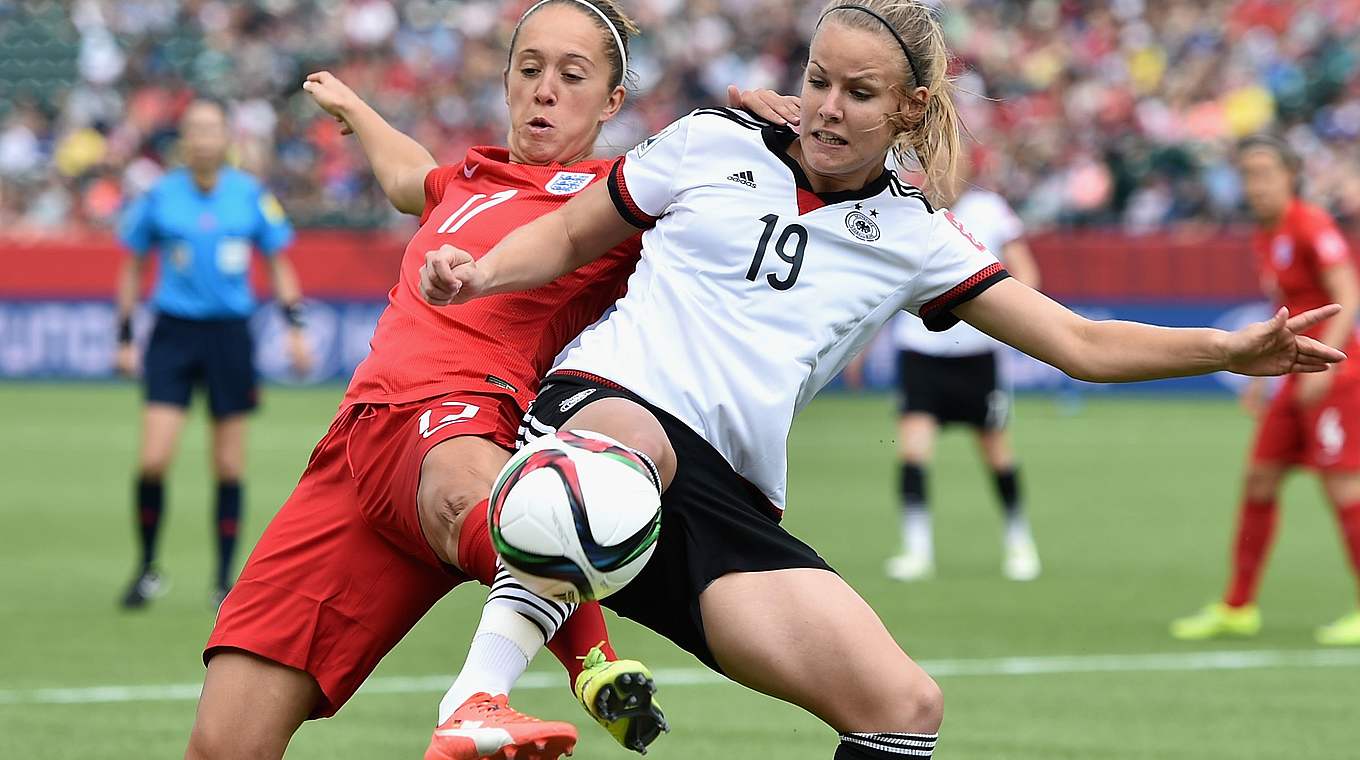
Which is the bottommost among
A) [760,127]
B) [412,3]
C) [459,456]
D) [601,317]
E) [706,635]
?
[706,635]

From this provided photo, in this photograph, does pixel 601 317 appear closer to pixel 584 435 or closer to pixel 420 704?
pixel 584 435

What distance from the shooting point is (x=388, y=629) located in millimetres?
4535

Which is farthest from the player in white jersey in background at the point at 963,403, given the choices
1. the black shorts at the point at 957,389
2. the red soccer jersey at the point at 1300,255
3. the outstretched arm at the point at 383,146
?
the outstretched arm at the point at 383,146

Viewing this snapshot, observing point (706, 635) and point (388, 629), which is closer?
point (706, 635)

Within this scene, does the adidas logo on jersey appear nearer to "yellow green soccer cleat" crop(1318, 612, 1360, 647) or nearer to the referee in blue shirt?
"yellow green soccer cleat" crop(1318, 612, 1360, 647)

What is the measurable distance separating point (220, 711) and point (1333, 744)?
4.29 metres

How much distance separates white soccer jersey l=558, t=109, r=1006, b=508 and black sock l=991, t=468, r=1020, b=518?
7218 mm

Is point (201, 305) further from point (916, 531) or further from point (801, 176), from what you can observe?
point (801, 176)

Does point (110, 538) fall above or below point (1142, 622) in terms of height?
below

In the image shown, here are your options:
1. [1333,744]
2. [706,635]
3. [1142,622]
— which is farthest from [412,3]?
[706,635]

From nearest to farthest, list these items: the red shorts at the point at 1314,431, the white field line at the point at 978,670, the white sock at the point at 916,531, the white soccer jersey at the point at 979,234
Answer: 1. the white field line at the point at 978,670
2. the red shorts at the point at 1314,431
3. the white soccer jersey at the point at 979,234
4. the white sock at the point at 916,531

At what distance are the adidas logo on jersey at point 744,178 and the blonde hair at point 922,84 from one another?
33 cm

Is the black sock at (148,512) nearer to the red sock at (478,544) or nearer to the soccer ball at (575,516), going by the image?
the red sock at (478,544)

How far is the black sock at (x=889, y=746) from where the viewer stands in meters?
3.89
